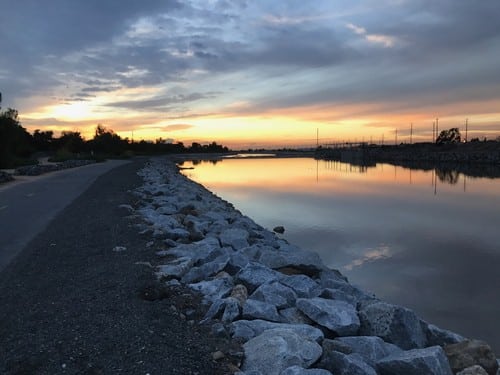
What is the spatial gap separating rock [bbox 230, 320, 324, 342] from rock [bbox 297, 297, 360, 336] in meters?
0.34

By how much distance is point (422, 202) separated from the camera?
23.4 m

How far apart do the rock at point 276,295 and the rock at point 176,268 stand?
1.27 meters

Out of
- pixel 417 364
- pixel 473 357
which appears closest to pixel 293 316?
pixel 417 364

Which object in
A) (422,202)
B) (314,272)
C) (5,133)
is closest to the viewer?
(314,272)

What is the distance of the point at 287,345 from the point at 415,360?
105 cm

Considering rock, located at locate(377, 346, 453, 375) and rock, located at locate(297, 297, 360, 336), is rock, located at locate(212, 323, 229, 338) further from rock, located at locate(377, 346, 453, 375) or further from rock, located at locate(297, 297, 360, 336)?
rock, located at locate(377, 346, 453, 375)

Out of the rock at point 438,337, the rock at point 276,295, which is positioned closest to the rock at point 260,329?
the rock at point 276,295

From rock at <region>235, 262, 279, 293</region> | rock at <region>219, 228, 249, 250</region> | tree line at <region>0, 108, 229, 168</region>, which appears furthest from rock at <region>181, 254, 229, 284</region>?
tree line at <region>0, 108, 229, 168</region>

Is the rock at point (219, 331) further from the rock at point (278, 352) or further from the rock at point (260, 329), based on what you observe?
the rock at point (278, 352)

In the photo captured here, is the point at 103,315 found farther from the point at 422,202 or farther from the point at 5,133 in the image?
the point at 5,133

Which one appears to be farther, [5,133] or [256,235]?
[5,133]

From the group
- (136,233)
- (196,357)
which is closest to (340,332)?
(196,357)

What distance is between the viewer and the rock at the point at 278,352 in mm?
3643

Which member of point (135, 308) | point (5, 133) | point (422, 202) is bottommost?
point (422, 202)
